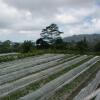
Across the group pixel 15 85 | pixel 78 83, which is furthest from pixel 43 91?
pixel 78 83

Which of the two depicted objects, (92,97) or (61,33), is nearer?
(92,97)


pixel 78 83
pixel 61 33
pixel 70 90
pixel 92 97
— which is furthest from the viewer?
pixel 61 33

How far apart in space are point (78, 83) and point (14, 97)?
2.80m

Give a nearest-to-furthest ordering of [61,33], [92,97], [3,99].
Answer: [92,97]
[3,99]
[61,33]

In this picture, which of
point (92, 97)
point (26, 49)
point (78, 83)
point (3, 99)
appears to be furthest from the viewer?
point (26, 49)

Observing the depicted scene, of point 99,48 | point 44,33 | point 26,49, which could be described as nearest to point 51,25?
point 44,33

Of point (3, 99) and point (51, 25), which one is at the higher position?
point (51, 25)

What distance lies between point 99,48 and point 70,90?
103 ft

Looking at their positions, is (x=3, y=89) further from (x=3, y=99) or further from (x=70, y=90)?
(x=70, y=90)

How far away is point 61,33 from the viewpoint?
49.0 meters

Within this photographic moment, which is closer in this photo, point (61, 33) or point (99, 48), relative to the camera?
point (99, 48)

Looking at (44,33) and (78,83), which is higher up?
(44,33)

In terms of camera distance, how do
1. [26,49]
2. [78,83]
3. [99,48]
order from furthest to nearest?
[99,48] → [26,49] → [78,83]

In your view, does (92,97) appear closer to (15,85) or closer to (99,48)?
(15,85)
